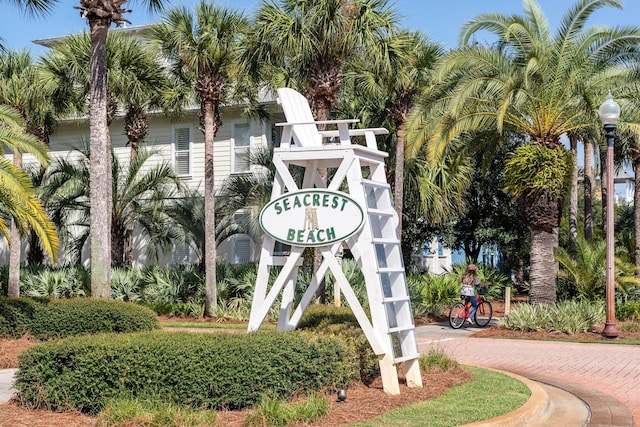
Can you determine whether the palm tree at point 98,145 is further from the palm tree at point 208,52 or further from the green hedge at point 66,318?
the palm tree at point 208,52

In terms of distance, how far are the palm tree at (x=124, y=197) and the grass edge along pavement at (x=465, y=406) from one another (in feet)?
58.4

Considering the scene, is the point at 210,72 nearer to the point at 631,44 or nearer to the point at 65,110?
the point at 65,110

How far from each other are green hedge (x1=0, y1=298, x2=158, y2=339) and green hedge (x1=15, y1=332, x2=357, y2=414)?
19.7ft

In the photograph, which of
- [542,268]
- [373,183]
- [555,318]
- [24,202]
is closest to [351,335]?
[373,183]

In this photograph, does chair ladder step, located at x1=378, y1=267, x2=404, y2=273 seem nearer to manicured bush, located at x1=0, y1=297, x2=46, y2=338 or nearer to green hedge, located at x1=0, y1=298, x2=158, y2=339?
green hedge, located at x1=0, y1=298, x2=158, y2=339

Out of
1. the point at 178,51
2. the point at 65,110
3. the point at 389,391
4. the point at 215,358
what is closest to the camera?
the point at 215,358

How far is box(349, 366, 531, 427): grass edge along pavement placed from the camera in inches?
316

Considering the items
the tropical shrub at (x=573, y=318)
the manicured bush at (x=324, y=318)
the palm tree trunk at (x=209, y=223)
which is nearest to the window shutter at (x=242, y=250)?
the palm tree trunk at (x=209, y=223)

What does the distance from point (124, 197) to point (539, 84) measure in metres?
13.7

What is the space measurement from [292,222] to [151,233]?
20.2 metres

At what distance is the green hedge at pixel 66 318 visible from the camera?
14.7 metres

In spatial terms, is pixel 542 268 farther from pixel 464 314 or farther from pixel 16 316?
pixel 16 316

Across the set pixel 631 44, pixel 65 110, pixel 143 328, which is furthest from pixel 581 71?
pixel 65 110

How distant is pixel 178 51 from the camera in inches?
889
